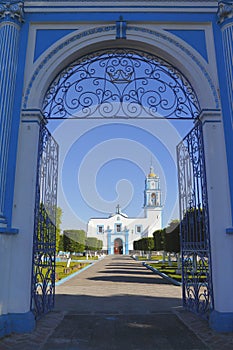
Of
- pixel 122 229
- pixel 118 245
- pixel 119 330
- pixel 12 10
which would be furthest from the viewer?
pixel 122 229

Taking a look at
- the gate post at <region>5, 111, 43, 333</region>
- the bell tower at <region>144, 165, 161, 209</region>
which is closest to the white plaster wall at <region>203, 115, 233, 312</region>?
the gate post at <region>5, 111, 43, 333</region>

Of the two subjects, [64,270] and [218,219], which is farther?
[64,270]

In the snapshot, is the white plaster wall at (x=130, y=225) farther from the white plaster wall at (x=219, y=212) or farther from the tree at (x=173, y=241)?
the white plaster wall at (x=219, y=212)

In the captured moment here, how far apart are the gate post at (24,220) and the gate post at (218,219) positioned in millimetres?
2707

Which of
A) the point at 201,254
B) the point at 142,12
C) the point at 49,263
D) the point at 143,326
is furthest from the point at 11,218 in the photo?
the point at 142,12

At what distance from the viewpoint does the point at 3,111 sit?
4.98 metres

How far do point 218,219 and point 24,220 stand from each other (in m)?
2.92

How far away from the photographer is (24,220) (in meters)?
4.80

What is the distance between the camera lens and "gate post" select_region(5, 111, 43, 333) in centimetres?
455

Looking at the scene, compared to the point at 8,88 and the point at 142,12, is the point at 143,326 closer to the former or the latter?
the point at 8,88

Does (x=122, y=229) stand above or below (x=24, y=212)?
above

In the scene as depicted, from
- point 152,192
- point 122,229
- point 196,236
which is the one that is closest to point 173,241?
point 196,236

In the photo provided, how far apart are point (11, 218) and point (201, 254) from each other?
3106 millimetres

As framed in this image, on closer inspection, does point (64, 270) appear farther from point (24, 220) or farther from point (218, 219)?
point (218, 219)
